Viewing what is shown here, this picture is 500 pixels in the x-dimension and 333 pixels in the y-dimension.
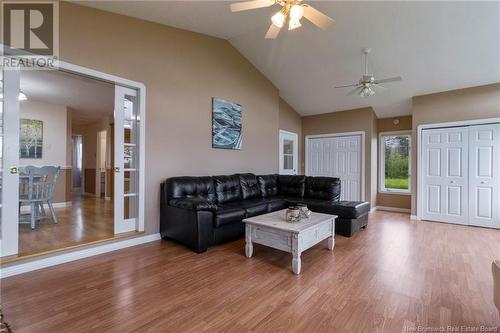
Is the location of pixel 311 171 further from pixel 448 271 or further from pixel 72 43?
pixel 72 43

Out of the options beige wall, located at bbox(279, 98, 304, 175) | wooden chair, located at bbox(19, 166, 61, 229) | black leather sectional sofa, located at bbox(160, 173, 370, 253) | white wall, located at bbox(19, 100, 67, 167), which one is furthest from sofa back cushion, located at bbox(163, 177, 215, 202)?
white wall, located at bbox(19, 100, 67, 167)

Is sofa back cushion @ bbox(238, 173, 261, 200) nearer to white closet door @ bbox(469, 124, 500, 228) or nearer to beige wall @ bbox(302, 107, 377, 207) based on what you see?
beige wall @ bbox(302, 107, 377, 207)

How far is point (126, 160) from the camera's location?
11.2 ft

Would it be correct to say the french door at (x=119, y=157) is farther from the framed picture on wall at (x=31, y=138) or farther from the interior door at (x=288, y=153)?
the interior door at (x=288, y=153)

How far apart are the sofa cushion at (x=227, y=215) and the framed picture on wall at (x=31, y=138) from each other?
5349 millimetres

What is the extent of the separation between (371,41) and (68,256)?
17.4 ft

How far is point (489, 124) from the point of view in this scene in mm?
4477

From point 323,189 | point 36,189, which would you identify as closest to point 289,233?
point 323,189

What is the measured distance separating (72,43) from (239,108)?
2868 mm

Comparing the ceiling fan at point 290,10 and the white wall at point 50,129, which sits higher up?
Result: the ceiling fan at point 290,10

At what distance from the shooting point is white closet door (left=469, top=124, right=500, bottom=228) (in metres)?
4.42

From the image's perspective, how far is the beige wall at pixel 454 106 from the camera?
448 centimetres

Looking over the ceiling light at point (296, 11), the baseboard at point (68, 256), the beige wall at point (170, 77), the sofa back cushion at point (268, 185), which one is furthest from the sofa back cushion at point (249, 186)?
the ceiling light at point (296, 11)

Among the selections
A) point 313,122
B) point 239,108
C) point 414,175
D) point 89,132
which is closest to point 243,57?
point 239,108
